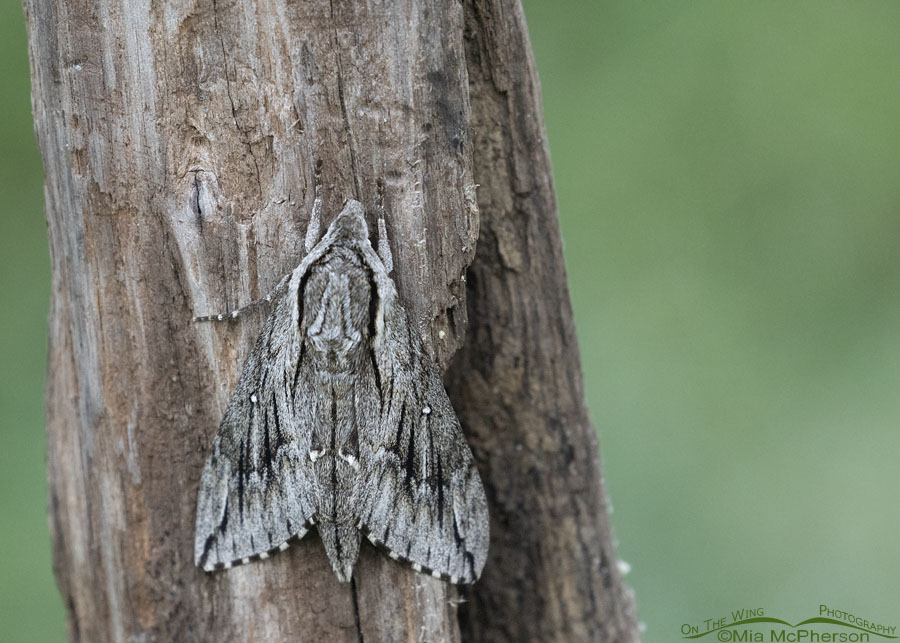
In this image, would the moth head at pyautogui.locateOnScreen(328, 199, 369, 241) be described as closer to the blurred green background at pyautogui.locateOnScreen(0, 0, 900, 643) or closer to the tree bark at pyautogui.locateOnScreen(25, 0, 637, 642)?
the tree bark at pyautogui.locateOnScreen(25, 0, 637, 642)

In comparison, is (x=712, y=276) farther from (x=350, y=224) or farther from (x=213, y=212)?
(x=213, y=212)

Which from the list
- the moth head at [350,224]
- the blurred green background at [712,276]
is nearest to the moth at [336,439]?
the moth head at [350,224]

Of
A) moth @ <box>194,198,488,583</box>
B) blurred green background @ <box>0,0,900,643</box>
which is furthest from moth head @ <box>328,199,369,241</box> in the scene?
blurred green background @ <box>0,0,900,643</box>

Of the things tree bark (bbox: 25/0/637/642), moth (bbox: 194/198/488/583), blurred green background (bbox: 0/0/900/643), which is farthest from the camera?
blurred green background (bbox: 0/0/900/643)

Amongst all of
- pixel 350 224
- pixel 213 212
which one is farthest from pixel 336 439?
pixel 213 212

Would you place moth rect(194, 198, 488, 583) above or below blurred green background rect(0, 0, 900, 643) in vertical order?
below

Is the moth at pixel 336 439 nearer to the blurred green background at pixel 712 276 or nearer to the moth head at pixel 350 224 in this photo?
the moth head at pixel 350 224
